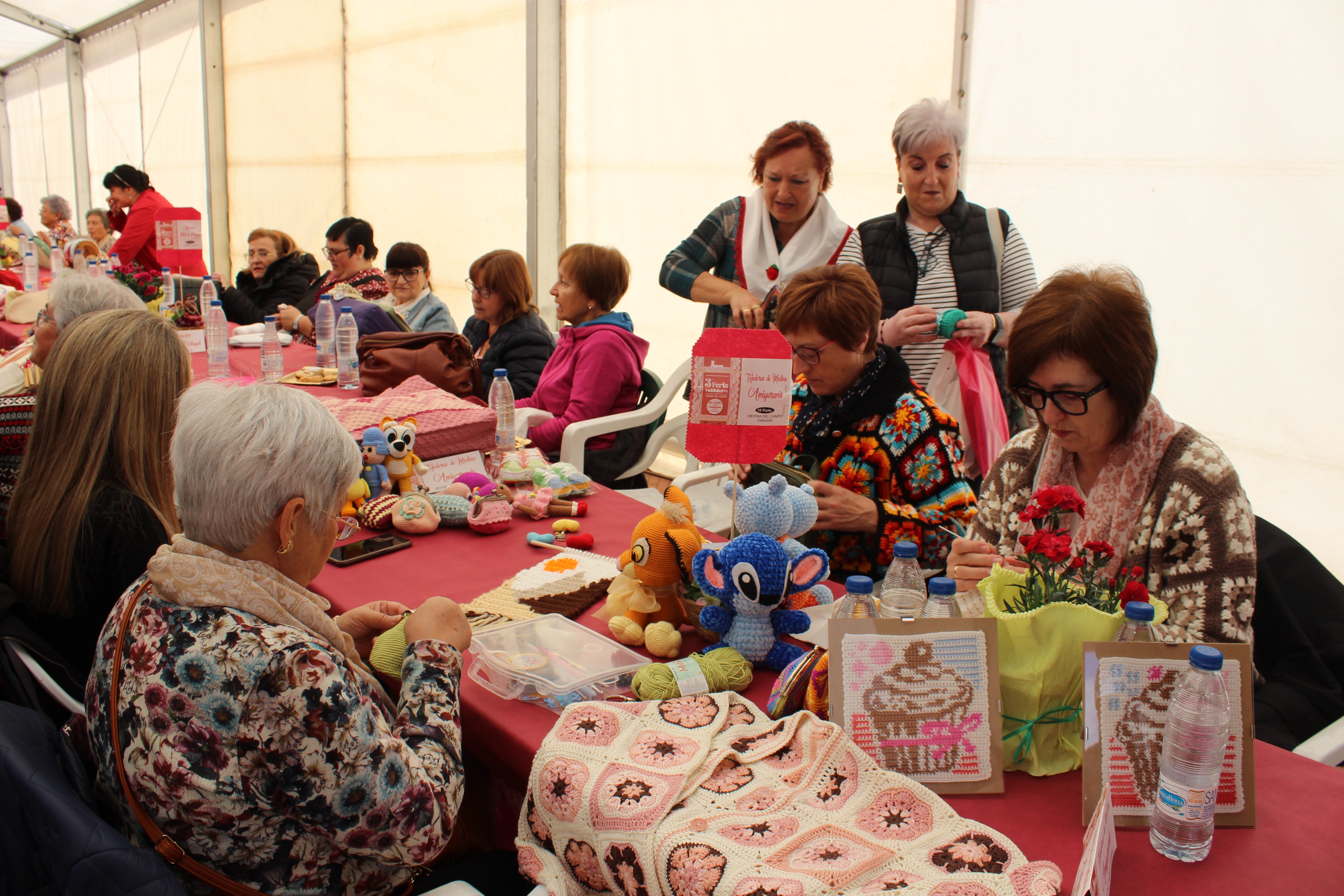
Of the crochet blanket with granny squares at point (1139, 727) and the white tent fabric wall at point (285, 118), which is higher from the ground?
the white tent fabric wall at point (285, 118)

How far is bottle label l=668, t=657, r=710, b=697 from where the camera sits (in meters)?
1.53

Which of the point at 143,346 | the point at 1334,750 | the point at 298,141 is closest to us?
the point at 1334,750

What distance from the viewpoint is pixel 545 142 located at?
6.47 meters

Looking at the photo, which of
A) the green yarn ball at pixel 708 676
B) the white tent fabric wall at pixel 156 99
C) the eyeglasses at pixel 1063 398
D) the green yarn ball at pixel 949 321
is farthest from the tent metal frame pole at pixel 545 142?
the white tent fabric wall at pixel 156 99

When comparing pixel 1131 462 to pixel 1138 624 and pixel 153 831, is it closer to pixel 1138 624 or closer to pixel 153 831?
pixel 1138 624

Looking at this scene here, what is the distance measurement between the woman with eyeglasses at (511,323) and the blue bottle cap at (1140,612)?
130 inches

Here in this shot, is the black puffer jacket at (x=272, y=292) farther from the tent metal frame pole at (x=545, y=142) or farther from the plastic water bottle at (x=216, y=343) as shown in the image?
the plastic water bottle at (x=216, y=343)

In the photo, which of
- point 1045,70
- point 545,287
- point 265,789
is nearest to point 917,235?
point 1045,70

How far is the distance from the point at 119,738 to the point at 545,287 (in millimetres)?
5704

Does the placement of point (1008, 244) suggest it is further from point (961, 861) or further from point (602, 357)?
point (961, 861)

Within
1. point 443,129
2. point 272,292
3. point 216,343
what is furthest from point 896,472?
point 443,129

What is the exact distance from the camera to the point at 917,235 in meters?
3.22

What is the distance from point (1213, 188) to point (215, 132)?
11.9 m

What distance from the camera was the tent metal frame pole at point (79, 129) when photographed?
1616 cm
